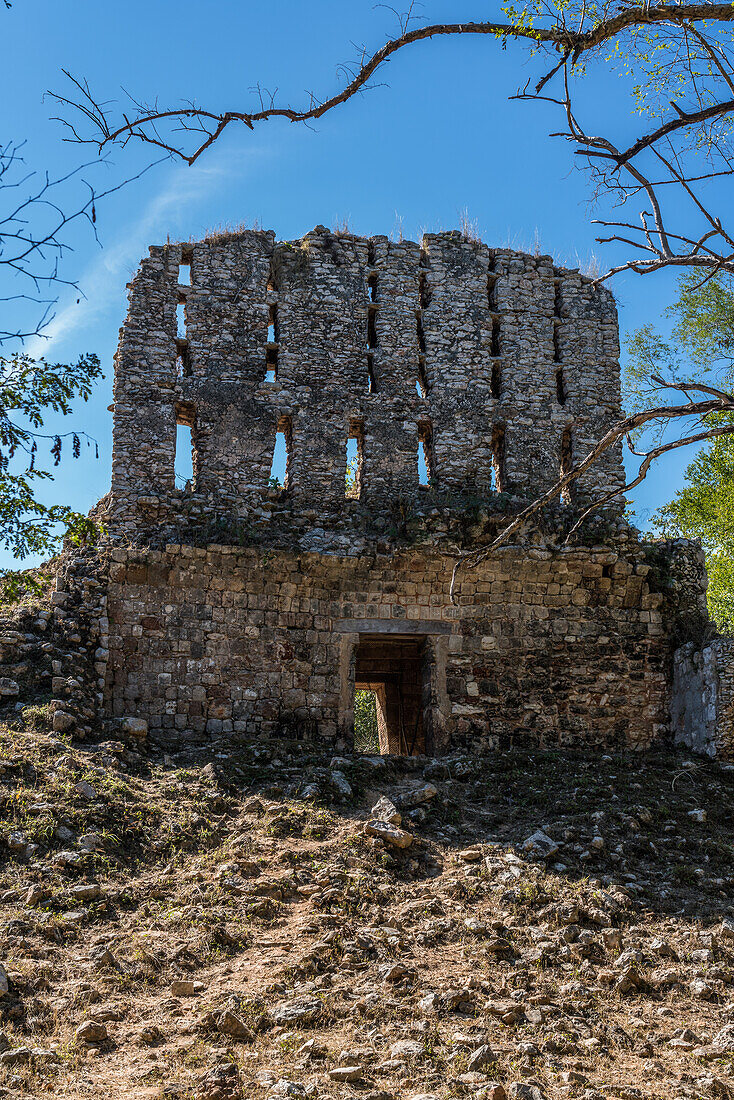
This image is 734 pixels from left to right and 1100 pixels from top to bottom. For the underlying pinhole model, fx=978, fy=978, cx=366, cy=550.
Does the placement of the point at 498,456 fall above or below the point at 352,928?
above

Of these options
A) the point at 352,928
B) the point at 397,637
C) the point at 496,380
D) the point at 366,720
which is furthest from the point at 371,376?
the point at 366,720

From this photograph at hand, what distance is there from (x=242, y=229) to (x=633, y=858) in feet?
30.5

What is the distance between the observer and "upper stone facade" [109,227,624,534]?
12125mm

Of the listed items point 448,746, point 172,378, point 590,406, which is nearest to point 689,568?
point 590,406

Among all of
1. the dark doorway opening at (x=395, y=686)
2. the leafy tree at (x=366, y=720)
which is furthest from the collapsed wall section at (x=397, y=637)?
the leafy tree at (x=366, y=720)

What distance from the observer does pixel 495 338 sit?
1338 cm

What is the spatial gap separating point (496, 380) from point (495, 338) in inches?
24.6

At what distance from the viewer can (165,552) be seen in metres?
11.3

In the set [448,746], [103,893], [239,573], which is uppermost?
[239,573]

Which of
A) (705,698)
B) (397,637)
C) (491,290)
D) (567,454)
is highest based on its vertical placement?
(491,290)

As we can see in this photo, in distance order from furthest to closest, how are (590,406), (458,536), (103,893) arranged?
(590,406)
(458,536)
(103,893)

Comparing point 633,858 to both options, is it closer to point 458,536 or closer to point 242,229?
point 458,536

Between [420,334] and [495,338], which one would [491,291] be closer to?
[495,338]

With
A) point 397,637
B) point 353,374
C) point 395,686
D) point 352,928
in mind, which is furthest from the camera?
point 395,686
